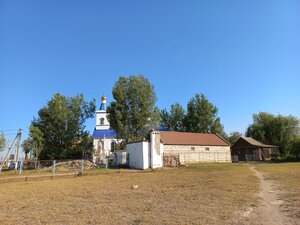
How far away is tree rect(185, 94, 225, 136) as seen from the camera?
60.5m

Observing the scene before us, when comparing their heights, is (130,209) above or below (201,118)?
below

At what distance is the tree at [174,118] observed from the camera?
65.2 meters

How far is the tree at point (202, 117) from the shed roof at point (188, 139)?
15.2 metres

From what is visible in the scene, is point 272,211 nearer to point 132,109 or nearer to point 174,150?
point 174,150

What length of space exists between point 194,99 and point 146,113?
82.4 feet

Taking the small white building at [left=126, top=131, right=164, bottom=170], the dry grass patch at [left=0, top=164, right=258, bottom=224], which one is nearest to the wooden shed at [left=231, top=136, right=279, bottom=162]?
the small white building at [left=126, top=131, right=164, bottom=170]

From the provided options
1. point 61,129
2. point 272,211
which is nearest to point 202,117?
point 61,129

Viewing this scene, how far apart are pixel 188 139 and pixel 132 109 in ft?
35.4

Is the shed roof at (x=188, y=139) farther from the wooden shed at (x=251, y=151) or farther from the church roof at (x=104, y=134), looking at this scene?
the church roof at (x=104, y=134)

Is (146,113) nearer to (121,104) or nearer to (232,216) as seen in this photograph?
(121,104)

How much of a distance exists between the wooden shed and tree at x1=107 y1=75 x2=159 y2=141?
22690mm

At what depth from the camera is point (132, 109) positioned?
135 ft

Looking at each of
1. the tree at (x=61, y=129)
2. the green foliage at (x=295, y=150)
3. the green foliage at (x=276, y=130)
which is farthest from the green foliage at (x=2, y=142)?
the green foliage at (x=276, y=130)

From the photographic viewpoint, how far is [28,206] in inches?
331
